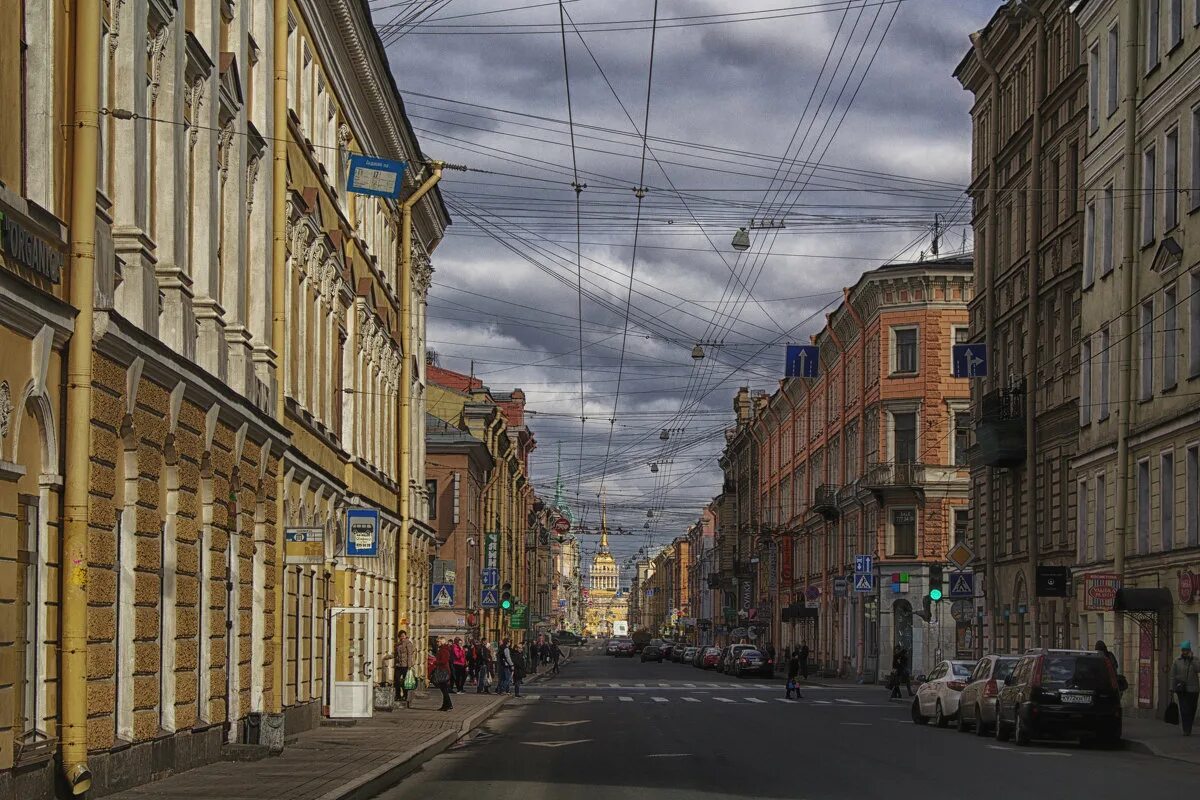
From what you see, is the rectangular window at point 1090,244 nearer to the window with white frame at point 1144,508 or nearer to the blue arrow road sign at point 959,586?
the window with white frame at point 1144,508

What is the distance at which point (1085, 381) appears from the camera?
138 ft

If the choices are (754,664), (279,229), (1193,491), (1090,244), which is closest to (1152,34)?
(1090,244)

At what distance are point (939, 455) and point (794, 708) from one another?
2947cm

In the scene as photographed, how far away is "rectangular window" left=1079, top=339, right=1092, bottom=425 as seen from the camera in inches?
1640

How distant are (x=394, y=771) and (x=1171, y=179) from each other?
69.4 ft

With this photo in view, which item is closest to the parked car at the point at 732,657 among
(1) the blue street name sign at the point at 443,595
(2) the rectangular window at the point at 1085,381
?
(1) the blue street name sign at the point at 443,595

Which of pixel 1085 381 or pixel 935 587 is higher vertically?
pixel 1085 381

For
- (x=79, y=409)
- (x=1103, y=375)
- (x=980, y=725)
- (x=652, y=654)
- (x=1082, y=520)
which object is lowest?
(x=652, y=654)

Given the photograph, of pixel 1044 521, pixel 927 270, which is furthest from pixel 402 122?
pixel 927 270

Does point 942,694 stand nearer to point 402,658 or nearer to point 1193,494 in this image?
point 1193,494

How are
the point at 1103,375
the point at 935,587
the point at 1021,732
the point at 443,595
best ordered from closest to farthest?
1. the point at 1021,732
2. the point at 1103,375
3. the point at 935,587
4. the point at 443,595

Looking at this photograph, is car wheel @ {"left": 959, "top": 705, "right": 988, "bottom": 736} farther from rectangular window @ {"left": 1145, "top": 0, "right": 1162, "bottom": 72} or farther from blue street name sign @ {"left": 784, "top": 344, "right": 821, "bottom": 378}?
blue street name sign @ {"left": 784, "top": 344, "right": 821, "bottom": 378}

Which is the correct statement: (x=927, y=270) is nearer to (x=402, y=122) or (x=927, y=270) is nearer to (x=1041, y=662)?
(x=402, y=122)

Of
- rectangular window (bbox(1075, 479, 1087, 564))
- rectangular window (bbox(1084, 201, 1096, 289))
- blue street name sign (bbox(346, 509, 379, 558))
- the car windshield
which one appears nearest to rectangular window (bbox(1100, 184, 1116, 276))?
rectangular window (bbox(1084, 201, 1096, 289))
